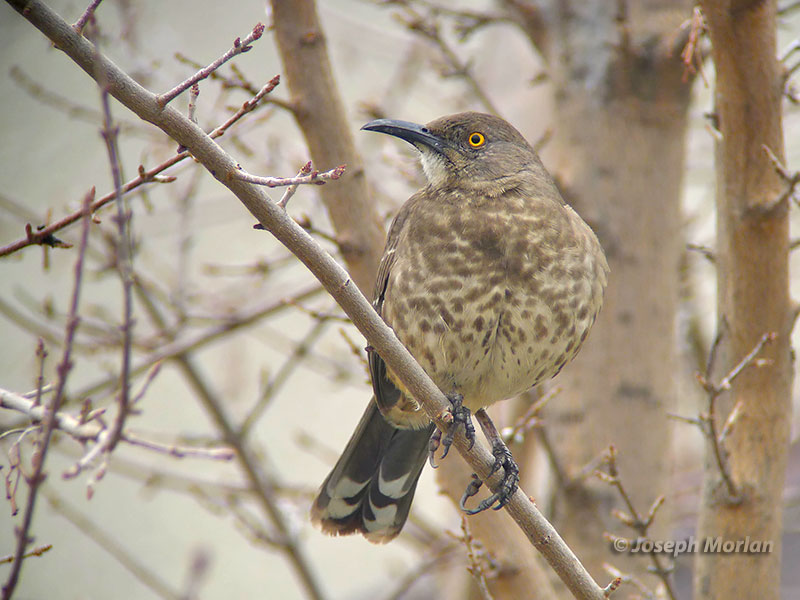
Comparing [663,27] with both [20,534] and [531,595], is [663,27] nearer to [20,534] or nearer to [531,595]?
[531,595]

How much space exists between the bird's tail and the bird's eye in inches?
46.8

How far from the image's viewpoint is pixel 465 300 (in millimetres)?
2955

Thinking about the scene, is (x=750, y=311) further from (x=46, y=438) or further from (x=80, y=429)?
(x=46, y=438)

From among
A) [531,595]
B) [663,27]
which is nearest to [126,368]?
[531,595]

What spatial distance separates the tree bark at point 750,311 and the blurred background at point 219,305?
0.20m

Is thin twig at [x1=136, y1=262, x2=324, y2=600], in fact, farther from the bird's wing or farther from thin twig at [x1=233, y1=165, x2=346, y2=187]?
thin twig at [x1=233, y1=165, x2=346, y2=187]

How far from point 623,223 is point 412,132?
1.25 meters

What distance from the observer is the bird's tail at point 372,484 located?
11.0 ft

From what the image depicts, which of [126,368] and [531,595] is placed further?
[531,595]

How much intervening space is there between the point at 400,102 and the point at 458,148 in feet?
10.4

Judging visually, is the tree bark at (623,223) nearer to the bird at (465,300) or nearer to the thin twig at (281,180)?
the bird at (465,300)

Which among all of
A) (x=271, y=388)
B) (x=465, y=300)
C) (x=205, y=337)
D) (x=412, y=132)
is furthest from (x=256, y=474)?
(x=412, y=132)

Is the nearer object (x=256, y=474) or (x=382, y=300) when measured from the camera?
(x=382, y=300)

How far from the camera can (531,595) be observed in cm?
325
